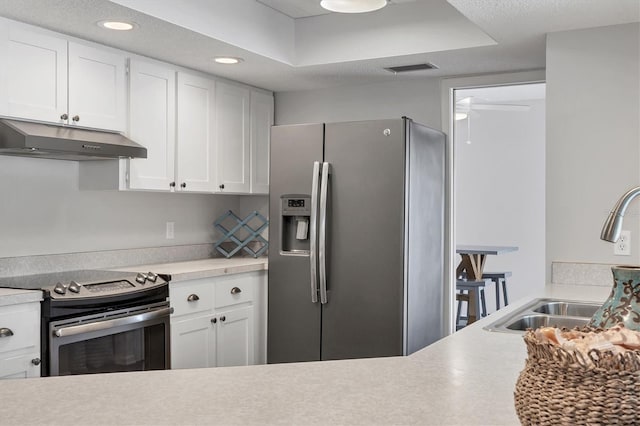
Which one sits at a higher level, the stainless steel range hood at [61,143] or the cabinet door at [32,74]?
the cabinet door at [32,74]

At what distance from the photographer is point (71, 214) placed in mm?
3715

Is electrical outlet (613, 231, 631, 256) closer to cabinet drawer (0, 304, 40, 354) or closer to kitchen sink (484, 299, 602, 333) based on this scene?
kitchen sink (484, 299, 602, 333)

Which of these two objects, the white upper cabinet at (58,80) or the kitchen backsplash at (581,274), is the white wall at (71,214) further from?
the kitchen backsplash at (581,274)

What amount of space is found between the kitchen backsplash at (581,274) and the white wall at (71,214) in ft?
7.90

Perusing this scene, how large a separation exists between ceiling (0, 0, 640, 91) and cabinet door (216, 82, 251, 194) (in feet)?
0.44

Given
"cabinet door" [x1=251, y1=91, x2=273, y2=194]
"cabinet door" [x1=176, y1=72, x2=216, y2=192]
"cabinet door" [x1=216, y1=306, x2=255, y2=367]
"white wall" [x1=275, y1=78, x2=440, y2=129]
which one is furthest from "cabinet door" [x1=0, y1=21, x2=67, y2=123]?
"white wall" [x1=275, y1=78, x2=440, y2=129]

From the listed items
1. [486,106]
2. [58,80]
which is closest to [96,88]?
[58,80]

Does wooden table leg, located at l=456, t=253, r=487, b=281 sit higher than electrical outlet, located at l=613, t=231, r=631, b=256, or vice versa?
electrical outlet, located at l=613, t=231, r=631, b=256

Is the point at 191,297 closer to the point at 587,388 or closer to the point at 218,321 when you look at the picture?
the point at 218,321

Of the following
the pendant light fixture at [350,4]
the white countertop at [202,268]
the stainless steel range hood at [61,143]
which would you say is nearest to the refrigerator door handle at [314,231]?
the white countertop at [202,268]

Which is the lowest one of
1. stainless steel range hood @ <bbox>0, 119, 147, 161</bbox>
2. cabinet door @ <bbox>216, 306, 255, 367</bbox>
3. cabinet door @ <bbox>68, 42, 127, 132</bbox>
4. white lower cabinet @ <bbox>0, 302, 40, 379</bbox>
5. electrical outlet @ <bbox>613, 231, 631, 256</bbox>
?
cabinet door @ <bbox>216, 306, 255, 367</bbox>

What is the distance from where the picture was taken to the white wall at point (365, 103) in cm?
442

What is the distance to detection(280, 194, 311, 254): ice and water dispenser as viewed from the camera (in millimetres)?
3910

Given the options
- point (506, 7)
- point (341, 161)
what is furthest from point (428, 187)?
point (506, 7)
